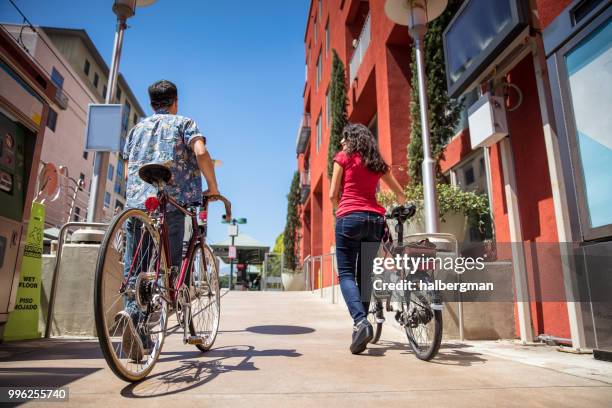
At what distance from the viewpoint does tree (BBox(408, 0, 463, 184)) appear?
22.2 ft

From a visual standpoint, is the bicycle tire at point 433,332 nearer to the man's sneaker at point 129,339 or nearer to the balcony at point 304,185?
the man's sneaker at point 129,339

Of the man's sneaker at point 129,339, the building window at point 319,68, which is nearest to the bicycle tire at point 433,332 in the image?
the man's sneaker at point 129,339

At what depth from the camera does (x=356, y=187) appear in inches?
142

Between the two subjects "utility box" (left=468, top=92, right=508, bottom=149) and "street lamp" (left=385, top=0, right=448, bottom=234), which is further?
"street lamp" (left=385, top=0, right=448, bottom=234)

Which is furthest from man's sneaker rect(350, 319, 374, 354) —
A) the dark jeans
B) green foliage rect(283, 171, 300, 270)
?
green foliage rect(283, 171, 300, 270)

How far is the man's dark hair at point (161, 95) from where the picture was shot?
316cm

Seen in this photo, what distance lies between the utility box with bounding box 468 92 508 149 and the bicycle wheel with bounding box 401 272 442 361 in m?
2.45

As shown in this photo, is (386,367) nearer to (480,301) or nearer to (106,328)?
(106,328)

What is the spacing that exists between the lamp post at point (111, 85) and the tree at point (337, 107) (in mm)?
7747

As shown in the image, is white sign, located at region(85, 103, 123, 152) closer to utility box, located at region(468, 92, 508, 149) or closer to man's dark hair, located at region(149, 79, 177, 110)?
man's dark hair, located at region(149, 79, 177, 110)

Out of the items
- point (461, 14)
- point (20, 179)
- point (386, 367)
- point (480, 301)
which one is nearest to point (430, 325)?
point (386, 367)

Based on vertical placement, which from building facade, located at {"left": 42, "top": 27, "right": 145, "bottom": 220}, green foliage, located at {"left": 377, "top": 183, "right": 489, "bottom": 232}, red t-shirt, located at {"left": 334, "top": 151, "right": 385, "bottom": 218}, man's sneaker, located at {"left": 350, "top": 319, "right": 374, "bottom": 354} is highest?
building facade, located at {"left": 42, "top": 27, "right": 145, "bottom": 220}

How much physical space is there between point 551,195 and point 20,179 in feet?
17.1

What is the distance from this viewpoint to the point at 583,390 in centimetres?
215
